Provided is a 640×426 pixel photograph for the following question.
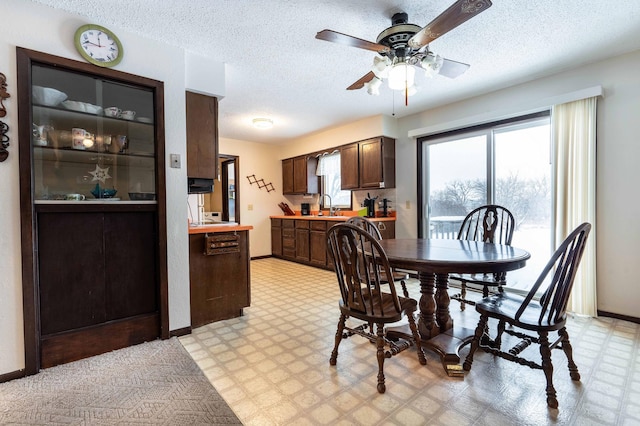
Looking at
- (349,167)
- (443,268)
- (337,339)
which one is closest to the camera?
(443,268)

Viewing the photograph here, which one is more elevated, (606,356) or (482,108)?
(482,108)

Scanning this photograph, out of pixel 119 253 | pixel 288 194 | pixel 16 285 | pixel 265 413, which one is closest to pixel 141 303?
pixel 119 253

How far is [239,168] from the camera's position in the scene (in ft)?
19.7

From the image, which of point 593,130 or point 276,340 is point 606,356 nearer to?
point 593,130

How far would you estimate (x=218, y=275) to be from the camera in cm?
284

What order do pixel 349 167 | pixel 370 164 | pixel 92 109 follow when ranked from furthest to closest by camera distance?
pixel 349 167
pixel 370 164
pixel 92 109

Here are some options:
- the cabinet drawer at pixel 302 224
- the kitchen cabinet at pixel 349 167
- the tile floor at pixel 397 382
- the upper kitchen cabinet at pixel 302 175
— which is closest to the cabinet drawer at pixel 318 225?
the cabinet drawer at pixel 302 224

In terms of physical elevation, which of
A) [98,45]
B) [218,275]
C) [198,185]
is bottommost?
[218,275]

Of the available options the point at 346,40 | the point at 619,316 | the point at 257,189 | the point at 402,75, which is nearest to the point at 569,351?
the point at 619,316

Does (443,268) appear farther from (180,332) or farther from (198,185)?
(198,185)

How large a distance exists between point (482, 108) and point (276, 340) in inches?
140

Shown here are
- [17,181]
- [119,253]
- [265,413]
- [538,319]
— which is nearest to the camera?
[265,413]

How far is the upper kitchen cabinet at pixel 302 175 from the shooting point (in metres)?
5.93

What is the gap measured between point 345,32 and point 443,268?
1.91 m
